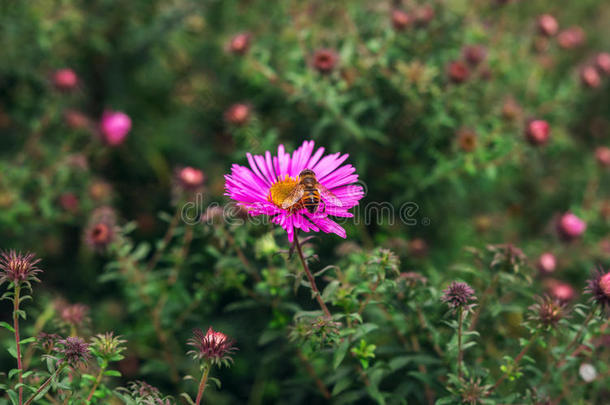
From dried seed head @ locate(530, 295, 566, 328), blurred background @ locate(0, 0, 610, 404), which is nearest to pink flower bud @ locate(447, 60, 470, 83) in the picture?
blurred background @ locate(0, 0, 610, 404)

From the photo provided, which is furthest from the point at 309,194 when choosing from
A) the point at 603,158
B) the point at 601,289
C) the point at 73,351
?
the point at 603,158

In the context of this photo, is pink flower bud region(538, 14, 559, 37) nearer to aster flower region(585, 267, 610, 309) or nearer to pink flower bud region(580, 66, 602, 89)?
pink flower bud region(580, 66, 602, 89)

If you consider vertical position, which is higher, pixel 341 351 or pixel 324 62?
pixel 324 62

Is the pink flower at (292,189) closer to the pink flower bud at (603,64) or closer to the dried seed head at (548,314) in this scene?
the dried seed head at (548,314)

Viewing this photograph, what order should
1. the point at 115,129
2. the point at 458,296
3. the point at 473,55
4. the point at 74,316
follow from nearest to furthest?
the point at 458,296
the point at 74,316
the point at 473,55
the point at 115,129

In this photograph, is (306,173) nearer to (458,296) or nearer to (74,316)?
(458,296)
